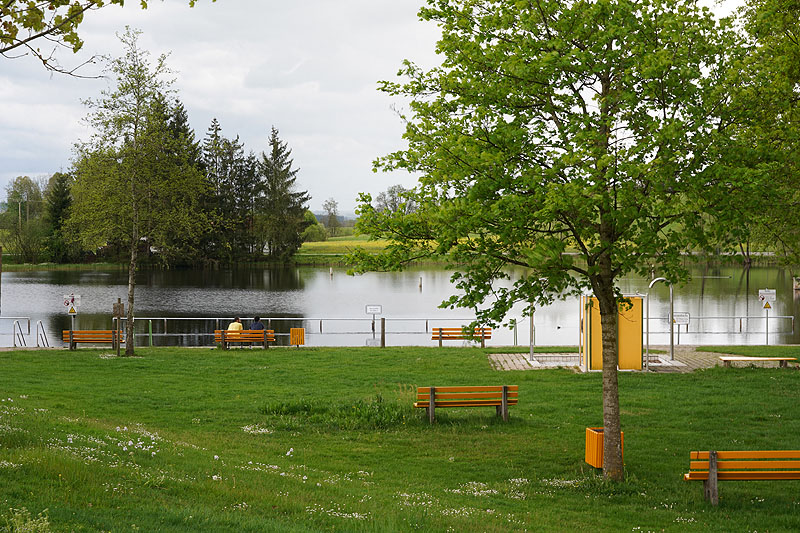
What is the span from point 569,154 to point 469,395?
623 centimetres

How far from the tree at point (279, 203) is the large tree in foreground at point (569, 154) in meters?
81.7

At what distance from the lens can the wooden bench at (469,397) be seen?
14.0 meters

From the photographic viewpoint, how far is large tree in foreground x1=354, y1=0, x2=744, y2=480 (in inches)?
Answer: 367

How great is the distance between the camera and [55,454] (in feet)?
27.1

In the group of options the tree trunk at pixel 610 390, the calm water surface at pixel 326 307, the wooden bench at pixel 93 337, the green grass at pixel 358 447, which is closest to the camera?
the green grass at pixel 358 447

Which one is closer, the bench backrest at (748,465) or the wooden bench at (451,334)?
the bench backrest at (748,465)

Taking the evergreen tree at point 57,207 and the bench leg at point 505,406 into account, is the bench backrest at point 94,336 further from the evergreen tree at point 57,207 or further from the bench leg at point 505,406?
the evergreen tree at point 57,207

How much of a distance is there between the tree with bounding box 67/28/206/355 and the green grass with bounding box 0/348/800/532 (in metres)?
5.48

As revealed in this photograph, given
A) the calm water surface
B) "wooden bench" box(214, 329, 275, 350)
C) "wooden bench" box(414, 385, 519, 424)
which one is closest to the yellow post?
"wooden bench" box(214, 329, 275, 350)

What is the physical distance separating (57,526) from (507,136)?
22.8 ft

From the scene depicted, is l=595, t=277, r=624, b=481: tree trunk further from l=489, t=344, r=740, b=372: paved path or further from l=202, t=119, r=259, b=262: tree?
l=202, t=119, r=259, b=262: tree

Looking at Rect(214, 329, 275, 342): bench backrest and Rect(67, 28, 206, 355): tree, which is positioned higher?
Rect(67, 28, 206, 355): tree

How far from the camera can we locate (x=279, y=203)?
91.2 metres

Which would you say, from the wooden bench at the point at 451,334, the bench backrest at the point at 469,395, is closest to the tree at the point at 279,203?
the wooden bench at the point at 451,334
